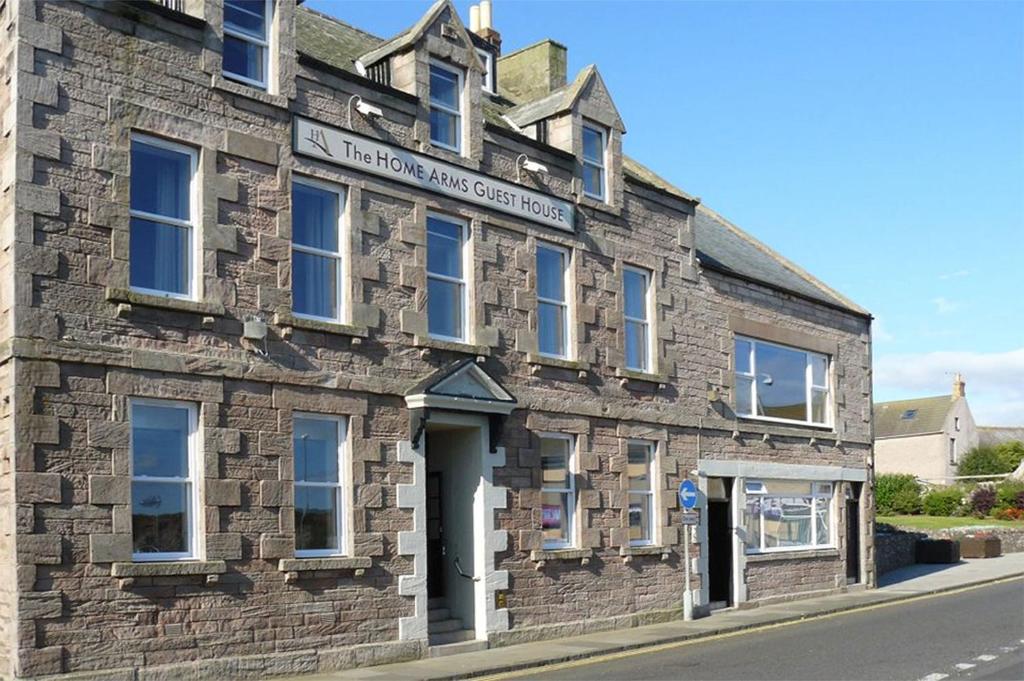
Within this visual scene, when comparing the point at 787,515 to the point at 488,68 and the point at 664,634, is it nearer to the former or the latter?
the point at 664,634

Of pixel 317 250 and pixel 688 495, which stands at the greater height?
pixel 317 250

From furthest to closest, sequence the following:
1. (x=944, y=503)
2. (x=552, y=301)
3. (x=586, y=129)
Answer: (x=944, y=503)
(x=586, y=129)
(x=552, y=301)

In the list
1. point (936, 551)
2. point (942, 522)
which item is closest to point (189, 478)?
point (936, 551)

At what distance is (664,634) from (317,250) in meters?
8.54

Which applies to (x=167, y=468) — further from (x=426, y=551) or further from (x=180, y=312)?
(x=426, y=551)

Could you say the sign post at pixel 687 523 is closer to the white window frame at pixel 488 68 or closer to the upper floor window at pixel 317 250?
the upper floor window at pixel 317 250

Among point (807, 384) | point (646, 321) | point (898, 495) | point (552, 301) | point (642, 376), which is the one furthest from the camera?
point (898, 495)

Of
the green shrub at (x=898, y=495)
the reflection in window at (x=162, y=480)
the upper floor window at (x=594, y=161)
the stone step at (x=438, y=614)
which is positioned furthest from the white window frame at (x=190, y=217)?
the green shrub at (x=898, y=495)

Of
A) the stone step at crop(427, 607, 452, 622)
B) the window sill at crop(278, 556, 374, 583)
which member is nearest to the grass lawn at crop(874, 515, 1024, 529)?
the stone step at crop(427, 607, 452, 622)

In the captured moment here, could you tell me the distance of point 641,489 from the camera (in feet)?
69.6

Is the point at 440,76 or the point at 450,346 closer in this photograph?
the point at 450,346

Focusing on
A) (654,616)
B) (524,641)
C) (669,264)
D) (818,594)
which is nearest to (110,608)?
(524,641)

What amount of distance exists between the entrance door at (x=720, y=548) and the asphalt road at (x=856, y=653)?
2.23 meters

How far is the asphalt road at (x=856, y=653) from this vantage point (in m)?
14.2
